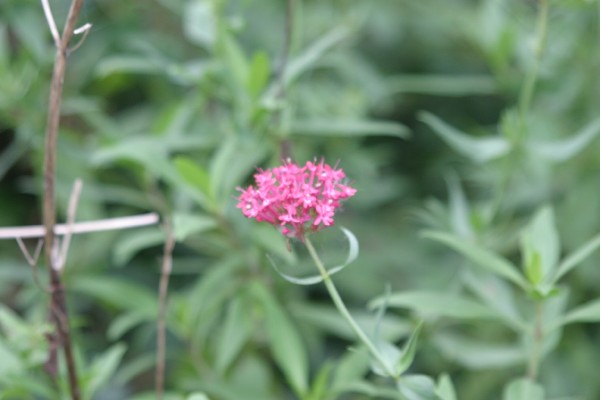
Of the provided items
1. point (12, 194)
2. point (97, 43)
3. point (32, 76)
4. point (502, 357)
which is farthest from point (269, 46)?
point (502, 357)

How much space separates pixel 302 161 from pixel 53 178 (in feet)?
2.11

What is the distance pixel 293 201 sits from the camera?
0.85 m

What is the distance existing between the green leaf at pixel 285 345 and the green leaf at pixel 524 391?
12.1 inches

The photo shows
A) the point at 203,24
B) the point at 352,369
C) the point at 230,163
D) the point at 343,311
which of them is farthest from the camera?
the point at 203,24

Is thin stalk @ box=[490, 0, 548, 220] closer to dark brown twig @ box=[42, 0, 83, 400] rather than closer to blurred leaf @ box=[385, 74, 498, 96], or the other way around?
blurred leaf @ box=[385, 74, 498, 96]

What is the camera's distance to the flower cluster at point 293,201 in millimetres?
849

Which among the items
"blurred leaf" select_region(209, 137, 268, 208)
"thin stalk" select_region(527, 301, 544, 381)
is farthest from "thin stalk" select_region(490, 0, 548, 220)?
"blurred leaf" select_region(209, 137, 268, 208)

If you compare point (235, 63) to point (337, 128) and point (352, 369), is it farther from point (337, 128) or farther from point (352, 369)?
point (352, 369)

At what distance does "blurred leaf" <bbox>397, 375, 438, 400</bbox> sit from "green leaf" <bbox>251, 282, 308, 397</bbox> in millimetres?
345

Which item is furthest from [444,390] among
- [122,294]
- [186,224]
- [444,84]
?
[444,84]

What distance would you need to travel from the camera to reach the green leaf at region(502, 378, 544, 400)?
3.41 feet

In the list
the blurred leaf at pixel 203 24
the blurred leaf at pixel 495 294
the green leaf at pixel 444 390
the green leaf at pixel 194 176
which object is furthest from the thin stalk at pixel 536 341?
the blurred leaf at pixel 203 24

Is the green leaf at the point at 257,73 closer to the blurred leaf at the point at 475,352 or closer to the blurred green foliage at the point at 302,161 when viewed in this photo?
the blurred green foliage at the point at 302,161

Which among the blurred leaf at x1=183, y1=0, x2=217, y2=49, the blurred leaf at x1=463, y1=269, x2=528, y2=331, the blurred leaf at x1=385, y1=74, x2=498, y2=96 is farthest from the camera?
the blurred leaf at x1=385, y1=74, x2=498, y2=96
